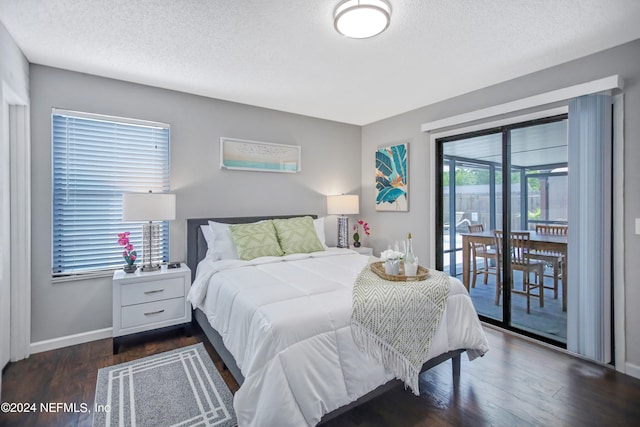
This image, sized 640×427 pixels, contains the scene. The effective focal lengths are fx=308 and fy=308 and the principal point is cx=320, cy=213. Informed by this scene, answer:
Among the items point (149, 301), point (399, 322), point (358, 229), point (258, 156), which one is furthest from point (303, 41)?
point (358, 229)

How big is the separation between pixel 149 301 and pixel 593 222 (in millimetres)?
3801

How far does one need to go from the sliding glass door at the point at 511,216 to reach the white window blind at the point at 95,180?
3392 millimetres

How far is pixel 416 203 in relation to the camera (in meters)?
4.01

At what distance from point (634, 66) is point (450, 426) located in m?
2.91

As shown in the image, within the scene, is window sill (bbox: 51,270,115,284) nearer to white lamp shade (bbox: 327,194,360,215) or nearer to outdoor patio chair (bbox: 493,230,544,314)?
white lamp shade (bbox: 327,194,360,215)

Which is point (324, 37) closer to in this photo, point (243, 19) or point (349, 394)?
point (243, 19)

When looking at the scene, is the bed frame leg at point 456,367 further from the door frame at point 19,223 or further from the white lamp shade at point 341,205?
the door frame at point 19,223

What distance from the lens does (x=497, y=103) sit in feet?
10.3

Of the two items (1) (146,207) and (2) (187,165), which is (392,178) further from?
(1) (146,207)

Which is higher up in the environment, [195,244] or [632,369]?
[195,244]

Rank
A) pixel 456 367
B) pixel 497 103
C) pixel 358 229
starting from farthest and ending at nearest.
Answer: pixel 358 229, pixel 497 103, pixel 456 367

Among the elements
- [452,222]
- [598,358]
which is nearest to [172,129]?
[452,222]

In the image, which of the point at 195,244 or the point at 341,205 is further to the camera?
the point at 341,205

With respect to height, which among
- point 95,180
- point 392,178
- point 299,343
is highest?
point 392,178
